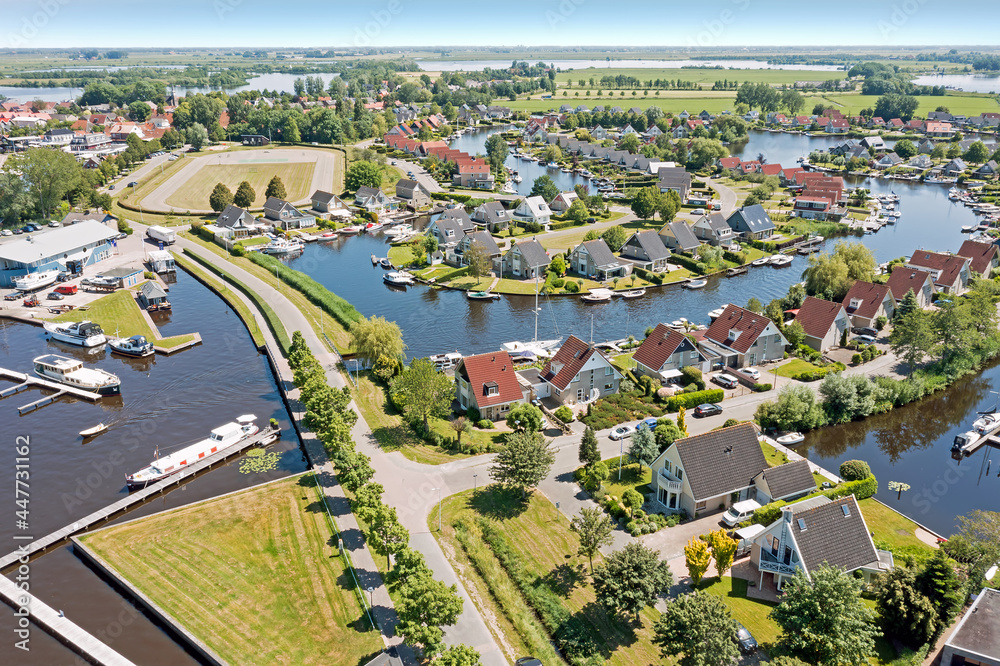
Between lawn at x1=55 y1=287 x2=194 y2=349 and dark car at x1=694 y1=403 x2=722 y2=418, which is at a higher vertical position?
lawn at x1=55 y1=287 x2=194 y2=349

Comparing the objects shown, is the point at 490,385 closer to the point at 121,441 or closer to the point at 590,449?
the point at 590,449

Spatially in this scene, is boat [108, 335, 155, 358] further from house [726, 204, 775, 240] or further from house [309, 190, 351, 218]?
house [726, 204, 775, 240]

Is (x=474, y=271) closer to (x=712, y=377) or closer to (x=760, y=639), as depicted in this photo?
(x=712, y=377)

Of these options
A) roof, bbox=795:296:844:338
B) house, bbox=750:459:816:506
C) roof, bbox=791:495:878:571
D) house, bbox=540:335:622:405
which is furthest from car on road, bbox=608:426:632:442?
roof, bbox=795:296:844:338

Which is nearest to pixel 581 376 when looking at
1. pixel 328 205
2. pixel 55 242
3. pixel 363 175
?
pixel 55 242

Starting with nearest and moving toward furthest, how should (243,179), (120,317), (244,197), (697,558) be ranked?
(697,558), (120,317), (244,197), (243,179)

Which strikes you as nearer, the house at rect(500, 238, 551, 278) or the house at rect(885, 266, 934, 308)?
the house at rect(885, 266, 934, 308)
